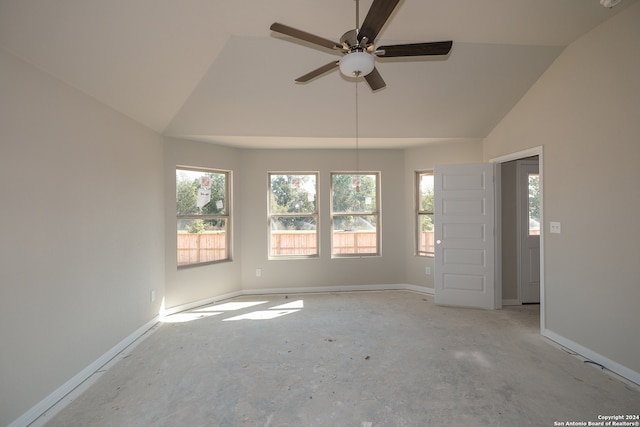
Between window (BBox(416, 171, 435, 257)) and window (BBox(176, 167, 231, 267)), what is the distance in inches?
126

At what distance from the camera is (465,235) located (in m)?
3.99

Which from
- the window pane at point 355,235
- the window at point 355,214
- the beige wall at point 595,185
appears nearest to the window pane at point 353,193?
the window at point 355,214

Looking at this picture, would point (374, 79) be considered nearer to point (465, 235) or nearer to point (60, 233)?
point (60, 233)

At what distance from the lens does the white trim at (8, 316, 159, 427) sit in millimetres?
1864

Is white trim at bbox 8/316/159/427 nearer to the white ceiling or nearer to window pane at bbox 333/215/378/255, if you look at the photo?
the white ceiling

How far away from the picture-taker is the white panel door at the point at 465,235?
3889 mm

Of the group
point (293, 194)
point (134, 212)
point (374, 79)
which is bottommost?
point (134, 212)

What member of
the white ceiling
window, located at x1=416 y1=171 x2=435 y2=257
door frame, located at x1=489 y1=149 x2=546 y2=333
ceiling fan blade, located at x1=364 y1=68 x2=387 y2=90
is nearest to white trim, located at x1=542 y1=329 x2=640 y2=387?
door frame, located at x1=489 y1=149 x2=546 y2=333

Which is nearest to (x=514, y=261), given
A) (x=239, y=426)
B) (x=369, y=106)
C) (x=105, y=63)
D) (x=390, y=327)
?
(x=390, y=327)

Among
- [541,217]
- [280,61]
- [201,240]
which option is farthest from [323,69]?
[201,240]

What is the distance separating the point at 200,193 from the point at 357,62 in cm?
330

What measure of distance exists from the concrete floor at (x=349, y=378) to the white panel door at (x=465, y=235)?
46 centimetres

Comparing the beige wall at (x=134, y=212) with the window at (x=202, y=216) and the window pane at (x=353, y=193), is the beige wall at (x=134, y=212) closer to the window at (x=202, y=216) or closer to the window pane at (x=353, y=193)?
the window at (x=202, y=216)

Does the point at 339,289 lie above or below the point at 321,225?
below
